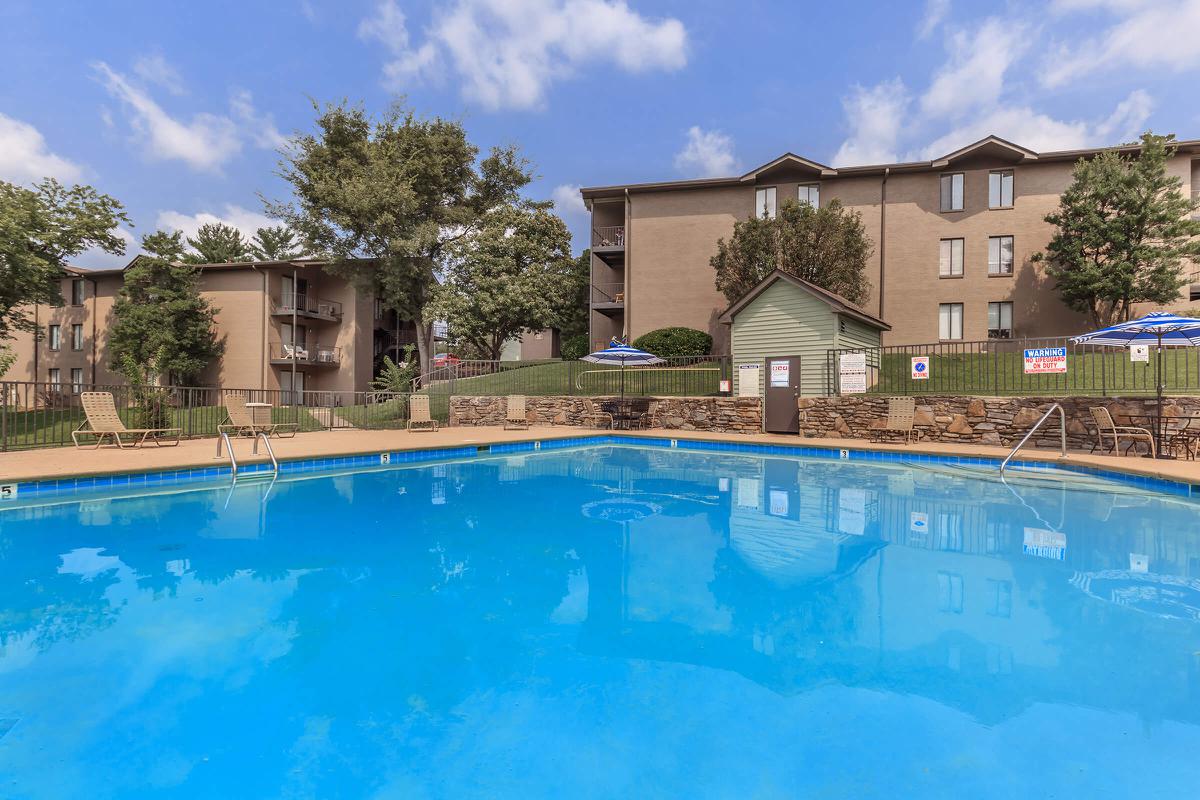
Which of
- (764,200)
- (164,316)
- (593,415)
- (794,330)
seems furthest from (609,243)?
(164,316)

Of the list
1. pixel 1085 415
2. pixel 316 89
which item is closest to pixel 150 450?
pixel 1085 415

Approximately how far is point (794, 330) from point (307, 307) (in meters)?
25.6

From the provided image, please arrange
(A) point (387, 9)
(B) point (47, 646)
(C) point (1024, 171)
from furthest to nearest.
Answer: (C) point (1024, 171), (A) point (387, 9), (B) point (47, 646)

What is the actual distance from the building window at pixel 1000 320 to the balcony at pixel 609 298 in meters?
14.1

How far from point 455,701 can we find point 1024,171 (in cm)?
2609

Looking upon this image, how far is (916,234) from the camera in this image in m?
21.0

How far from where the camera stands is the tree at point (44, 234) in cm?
1972

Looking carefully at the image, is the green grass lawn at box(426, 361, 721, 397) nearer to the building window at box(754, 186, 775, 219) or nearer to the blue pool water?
the building window at box(754, 186, 775, 219)

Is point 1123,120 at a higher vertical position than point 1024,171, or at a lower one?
higher

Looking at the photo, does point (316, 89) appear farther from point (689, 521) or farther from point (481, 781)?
point (481, 781)

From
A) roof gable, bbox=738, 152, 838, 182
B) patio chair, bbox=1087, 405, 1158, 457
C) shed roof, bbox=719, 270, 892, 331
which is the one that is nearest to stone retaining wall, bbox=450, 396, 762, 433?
shed roof, bbox=719, 270, 892, 331

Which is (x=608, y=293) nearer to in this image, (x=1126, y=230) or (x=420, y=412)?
(x=420, y=412)

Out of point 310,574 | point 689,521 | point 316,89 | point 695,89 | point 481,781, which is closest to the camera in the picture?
point 481,781

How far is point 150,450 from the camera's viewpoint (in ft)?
32.8
